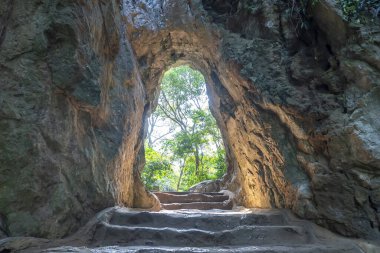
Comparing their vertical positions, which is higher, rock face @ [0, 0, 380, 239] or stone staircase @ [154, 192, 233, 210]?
rock face @ [0, 0, 380, 239]

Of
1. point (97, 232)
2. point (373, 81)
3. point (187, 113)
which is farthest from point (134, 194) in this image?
point (187, 113)

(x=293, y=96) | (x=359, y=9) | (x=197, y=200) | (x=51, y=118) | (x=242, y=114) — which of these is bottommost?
(x=197, y=200)

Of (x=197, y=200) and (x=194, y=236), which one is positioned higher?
(x=197, y=200)

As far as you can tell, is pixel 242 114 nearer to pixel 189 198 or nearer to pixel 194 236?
pixel 189 198

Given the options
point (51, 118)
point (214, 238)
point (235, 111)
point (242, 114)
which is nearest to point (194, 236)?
point (214, 238)

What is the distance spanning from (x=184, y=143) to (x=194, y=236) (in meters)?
9.15

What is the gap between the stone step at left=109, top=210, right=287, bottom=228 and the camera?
375 cm

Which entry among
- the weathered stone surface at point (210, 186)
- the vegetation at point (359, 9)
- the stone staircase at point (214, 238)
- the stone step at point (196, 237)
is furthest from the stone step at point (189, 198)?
the vegetation at point (359, 9)

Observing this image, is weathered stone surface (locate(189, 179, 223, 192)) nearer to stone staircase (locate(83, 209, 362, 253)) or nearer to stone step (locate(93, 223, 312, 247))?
stone staircase (locate(83, 209, 362, 253))

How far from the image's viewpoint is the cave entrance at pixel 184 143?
1099cm

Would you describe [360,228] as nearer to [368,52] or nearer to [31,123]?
[368,52]

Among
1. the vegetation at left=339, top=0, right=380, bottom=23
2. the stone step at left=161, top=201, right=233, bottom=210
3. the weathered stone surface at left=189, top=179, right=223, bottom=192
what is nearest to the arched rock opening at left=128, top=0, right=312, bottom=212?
the stone step at left=161, top=201, right=233, bottom=210

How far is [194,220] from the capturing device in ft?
12.5

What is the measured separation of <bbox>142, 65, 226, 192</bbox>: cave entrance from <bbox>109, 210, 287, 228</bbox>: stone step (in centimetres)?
529
